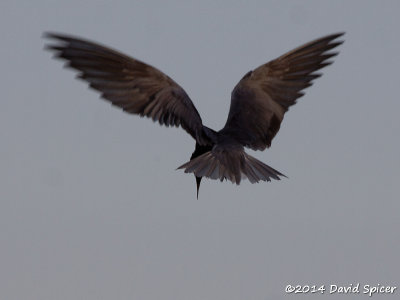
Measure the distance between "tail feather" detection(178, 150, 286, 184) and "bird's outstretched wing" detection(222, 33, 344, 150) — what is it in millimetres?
904

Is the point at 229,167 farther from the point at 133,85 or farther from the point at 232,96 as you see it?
the point at 232,96

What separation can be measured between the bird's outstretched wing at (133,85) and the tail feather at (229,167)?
535 millimetres

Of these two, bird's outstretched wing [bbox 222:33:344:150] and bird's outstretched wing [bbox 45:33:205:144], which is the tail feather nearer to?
bird's outstretched wing [bbox 45:33:205:144]

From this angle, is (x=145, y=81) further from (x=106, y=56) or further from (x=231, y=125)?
(x=231, y=125)

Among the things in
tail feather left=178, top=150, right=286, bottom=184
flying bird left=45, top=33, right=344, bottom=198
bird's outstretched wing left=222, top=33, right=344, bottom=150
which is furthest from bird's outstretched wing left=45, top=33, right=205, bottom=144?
bird's outstretched wing left=222, top=33, right=344, bottom=150

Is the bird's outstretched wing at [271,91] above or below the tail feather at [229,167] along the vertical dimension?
above

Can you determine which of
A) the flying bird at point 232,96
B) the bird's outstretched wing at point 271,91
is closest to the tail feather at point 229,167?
the flying bird at point 232,96

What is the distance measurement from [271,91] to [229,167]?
7.44 feet

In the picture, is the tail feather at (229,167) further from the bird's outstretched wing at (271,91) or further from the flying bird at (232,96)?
the bird's outstretched wing at (271,91)

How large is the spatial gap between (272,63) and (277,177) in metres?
2.60

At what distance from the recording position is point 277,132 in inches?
429

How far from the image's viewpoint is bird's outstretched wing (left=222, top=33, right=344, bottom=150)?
10.6 metres

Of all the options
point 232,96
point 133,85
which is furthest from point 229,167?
point 232,96

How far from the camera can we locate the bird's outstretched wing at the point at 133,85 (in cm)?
881
